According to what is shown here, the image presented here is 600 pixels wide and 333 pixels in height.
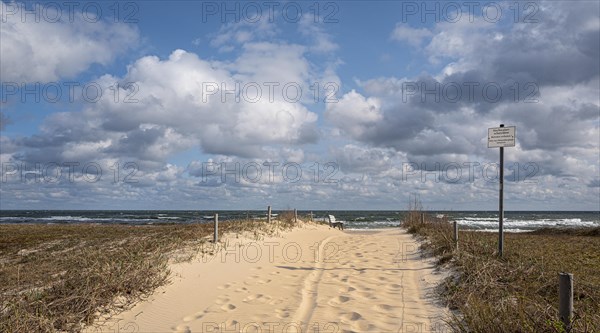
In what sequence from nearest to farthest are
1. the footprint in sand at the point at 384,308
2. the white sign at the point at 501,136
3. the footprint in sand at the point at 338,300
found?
1. the footprint in sand at the point at 384,308
2. the footprint in sand at the point at 338,300
3. the white sign at the point at 501,136

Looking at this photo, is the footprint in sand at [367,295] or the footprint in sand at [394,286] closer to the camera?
the footprint in sand at [367,295]

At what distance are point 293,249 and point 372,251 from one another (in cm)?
280

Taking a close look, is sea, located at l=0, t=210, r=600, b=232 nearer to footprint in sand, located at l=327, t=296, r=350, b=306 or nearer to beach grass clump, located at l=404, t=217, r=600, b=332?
beach grass clump, located at l=404, t=217, r=600, b=332

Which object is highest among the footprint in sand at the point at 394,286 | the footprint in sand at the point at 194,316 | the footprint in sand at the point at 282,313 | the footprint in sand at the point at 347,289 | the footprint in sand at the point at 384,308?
the footprint in sand at the point at 384,308

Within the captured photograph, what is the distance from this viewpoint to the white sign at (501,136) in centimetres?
990

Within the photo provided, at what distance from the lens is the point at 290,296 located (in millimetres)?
8492

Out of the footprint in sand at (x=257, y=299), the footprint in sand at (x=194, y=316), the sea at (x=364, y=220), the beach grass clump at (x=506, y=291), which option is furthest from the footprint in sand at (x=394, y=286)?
the sea at (x=364, y=220)

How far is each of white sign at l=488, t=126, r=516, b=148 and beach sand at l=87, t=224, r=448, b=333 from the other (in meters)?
3.25

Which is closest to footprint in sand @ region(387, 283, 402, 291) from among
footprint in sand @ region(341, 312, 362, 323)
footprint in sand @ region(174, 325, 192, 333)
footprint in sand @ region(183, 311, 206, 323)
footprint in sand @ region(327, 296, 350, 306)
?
footprint in sand @ region(327, 296, 350, 306)

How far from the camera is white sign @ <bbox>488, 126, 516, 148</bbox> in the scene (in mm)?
9898

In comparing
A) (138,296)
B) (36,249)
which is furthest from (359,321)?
(36,249)

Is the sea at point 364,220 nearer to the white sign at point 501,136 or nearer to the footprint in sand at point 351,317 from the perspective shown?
the white sign at point 501,136

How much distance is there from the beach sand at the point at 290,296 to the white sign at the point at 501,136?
128 inches

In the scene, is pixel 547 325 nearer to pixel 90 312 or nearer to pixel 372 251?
pixel 90 312
